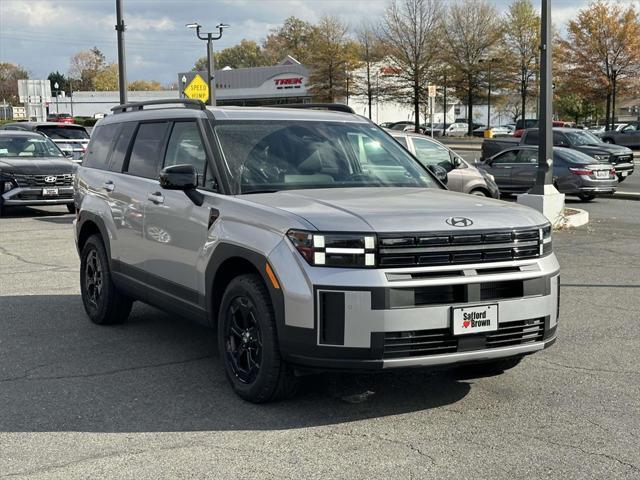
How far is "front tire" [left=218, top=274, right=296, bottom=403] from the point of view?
15.9 ft

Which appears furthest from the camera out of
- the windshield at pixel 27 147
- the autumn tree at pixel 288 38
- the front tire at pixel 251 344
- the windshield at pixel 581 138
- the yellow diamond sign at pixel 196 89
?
the autumn tree at pixel 288 38

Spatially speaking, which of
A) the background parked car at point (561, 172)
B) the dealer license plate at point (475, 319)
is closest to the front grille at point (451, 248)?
the dealer license plate at point (475, 319)

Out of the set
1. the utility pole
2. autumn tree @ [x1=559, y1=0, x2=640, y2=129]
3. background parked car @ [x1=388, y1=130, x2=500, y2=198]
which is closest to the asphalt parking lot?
background parked car @ [x1=388, y1=130, x2=500, y2=198]

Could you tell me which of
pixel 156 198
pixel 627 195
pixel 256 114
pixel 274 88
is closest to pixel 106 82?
pixel 274 88

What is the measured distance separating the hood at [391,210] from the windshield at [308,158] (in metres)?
0.23

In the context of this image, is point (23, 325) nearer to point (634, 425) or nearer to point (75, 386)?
point (75, 386)

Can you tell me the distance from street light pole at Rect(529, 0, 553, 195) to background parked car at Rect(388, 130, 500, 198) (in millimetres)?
1196

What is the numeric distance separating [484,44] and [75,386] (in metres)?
57.4

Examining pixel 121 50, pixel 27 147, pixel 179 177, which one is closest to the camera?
pixel 179 177

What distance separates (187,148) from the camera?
6172 millimetres

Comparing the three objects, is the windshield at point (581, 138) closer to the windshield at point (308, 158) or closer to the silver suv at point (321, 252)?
the silver suv at point (321, 252)

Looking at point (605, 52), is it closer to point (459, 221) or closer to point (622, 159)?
point (622, 159)

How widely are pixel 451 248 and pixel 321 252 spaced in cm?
74

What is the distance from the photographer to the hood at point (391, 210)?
15.2ft
